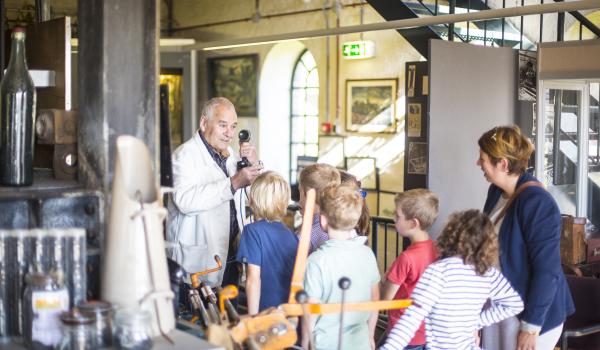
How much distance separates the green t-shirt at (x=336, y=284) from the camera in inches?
113

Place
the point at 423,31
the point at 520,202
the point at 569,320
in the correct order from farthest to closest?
1. the point at 423,31
2. the point at 569,320
3. the point at 520,202

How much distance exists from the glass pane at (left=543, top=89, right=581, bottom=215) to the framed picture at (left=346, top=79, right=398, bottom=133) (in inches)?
125

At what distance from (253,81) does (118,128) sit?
9004 mm

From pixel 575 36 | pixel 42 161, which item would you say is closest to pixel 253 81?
pixel 575 36

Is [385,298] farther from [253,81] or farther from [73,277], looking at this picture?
[253,81]

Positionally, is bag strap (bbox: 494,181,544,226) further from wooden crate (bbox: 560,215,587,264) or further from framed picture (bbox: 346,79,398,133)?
framed picture (bbox: 346,79,398,133)

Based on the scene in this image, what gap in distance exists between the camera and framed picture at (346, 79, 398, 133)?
30.9 feet

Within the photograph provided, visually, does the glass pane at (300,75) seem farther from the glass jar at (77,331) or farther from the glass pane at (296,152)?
the glass jar at (77,331)

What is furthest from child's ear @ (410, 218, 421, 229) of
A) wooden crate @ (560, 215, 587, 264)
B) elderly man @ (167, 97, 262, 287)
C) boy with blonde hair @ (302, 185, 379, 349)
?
wooden crate @ (560, 215, 587, 264)

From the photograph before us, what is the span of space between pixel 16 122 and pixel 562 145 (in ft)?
15.8

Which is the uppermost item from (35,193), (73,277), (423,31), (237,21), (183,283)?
(237,21)

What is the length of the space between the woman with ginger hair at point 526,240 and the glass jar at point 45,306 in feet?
6.00

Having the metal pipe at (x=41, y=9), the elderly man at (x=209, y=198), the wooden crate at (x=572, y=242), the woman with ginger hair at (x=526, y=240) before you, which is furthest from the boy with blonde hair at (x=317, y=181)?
the wooden crate at (x=572, y=242)

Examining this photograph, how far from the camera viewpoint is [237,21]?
37.8 feet
